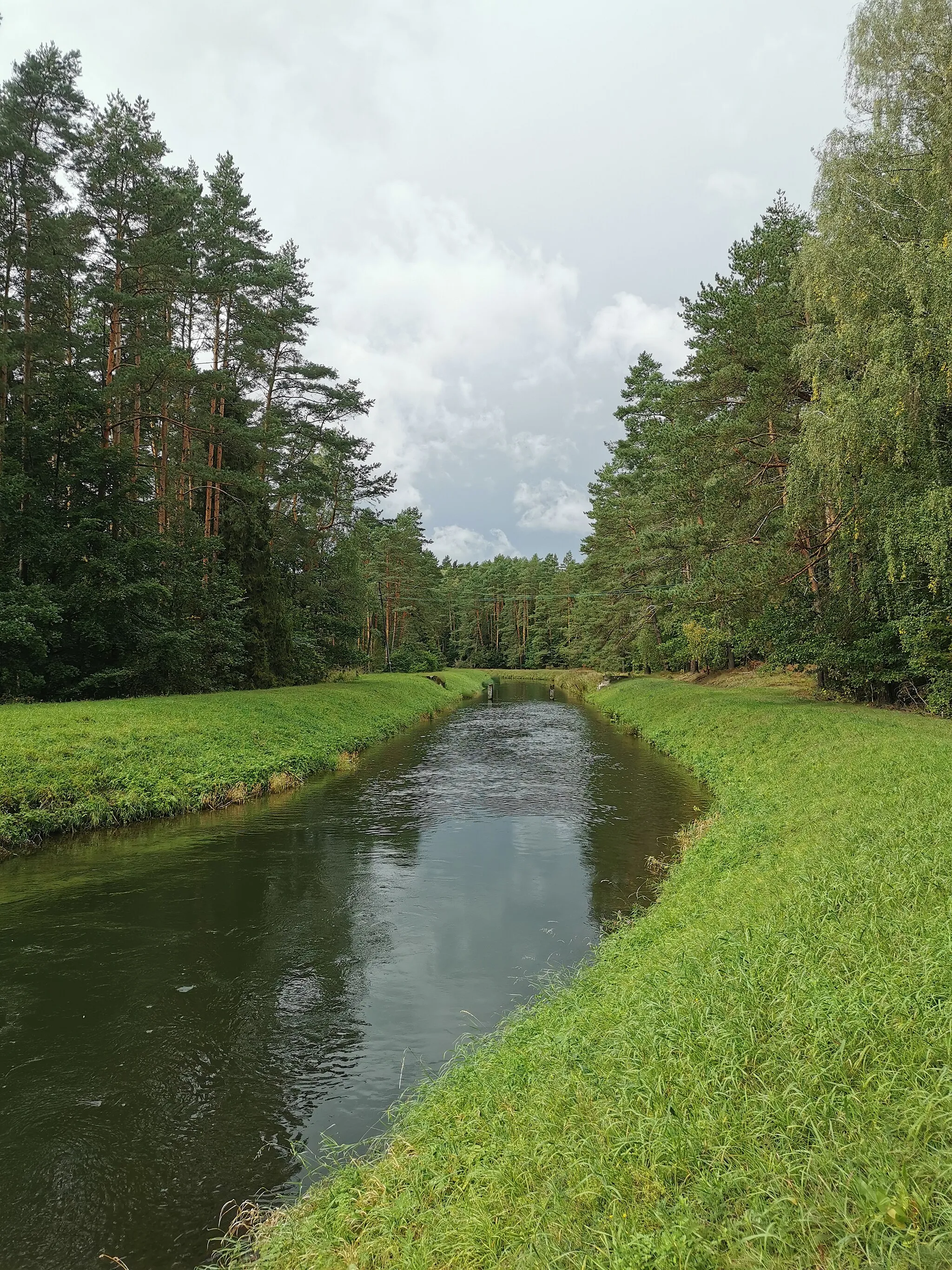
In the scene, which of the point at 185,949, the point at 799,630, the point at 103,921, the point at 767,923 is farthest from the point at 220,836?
the point at 799,630

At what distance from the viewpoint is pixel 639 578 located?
154 feet

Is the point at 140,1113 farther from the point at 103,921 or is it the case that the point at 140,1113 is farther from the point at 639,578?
the point at 639,578

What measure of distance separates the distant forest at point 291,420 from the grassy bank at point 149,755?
142 inches

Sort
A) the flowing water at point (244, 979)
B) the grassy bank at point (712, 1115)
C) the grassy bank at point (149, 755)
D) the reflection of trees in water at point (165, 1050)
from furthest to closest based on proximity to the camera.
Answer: the grassy bank at point (149, 755) → the flowing water at point (244, 979) → the reflection of trees in water at point (165, 1050) → the grassy bank at point (712, 1115)

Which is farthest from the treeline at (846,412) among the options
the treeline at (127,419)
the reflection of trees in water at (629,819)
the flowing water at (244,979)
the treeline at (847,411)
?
the treeline at (127,419)

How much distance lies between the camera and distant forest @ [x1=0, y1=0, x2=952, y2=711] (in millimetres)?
15141

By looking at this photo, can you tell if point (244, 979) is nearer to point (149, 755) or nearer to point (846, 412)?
point (149, 755)

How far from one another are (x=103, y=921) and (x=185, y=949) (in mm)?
1668

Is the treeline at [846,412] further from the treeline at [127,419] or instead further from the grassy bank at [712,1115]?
the treeline at [127,419]

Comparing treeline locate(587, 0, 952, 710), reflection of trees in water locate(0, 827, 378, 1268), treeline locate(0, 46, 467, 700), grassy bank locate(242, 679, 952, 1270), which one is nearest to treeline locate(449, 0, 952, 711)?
treeline locate(587, 0, 952, 710)

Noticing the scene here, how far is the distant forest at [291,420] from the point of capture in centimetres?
1514

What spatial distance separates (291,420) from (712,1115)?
114 ft

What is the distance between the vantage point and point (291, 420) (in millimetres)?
33594

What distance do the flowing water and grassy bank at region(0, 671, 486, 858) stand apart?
713 millimetres
